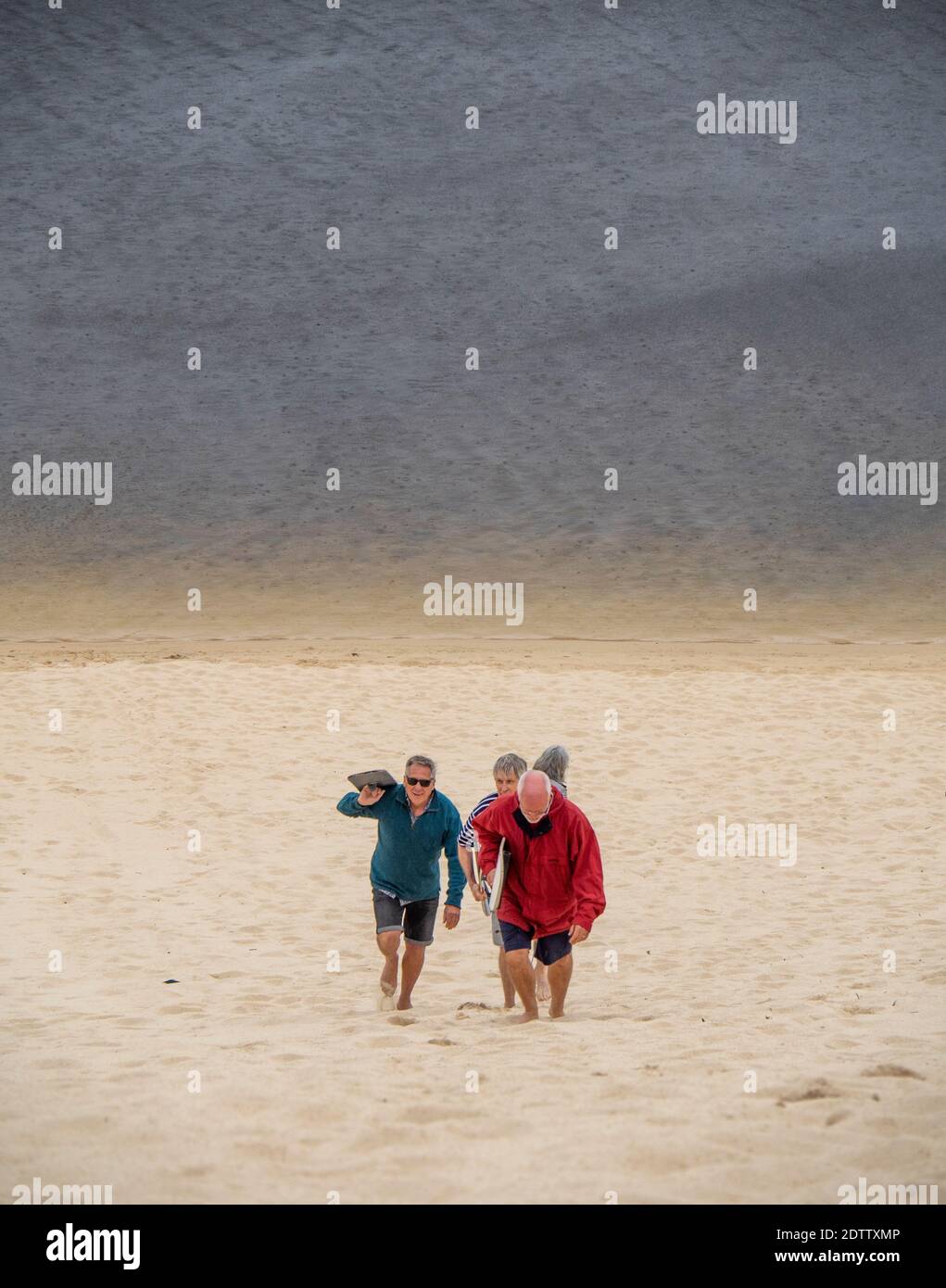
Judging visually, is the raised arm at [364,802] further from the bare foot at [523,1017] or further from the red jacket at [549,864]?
the bare foot at [523,1017]

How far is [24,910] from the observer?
10523mm

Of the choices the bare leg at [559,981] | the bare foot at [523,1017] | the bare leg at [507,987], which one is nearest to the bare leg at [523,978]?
the bare foot at [523,1017]

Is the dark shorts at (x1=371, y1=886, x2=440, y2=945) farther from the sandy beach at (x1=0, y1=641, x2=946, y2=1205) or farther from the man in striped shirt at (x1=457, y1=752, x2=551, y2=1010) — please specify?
the sandy beach at (x1=0, y1=641, x2=946, y2=1205)

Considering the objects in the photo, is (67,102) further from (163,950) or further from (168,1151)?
(168,1151)

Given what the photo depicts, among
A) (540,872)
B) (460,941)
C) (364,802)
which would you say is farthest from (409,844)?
(460,941)

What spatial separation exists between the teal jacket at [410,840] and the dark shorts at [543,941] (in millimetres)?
490

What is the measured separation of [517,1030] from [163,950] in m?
3.59

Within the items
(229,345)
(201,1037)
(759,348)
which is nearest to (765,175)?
(759,348)

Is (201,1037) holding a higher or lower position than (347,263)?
lower

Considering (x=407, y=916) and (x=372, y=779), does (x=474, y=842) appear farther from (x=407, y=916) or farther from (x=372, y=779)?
(x=372, y=779)

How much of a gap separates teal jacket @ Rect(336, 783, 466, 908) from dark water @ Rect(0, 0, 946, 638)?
16.4 meters

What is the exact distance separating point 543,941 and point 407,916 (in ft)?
3.00

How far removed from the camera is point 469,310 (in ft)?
110
